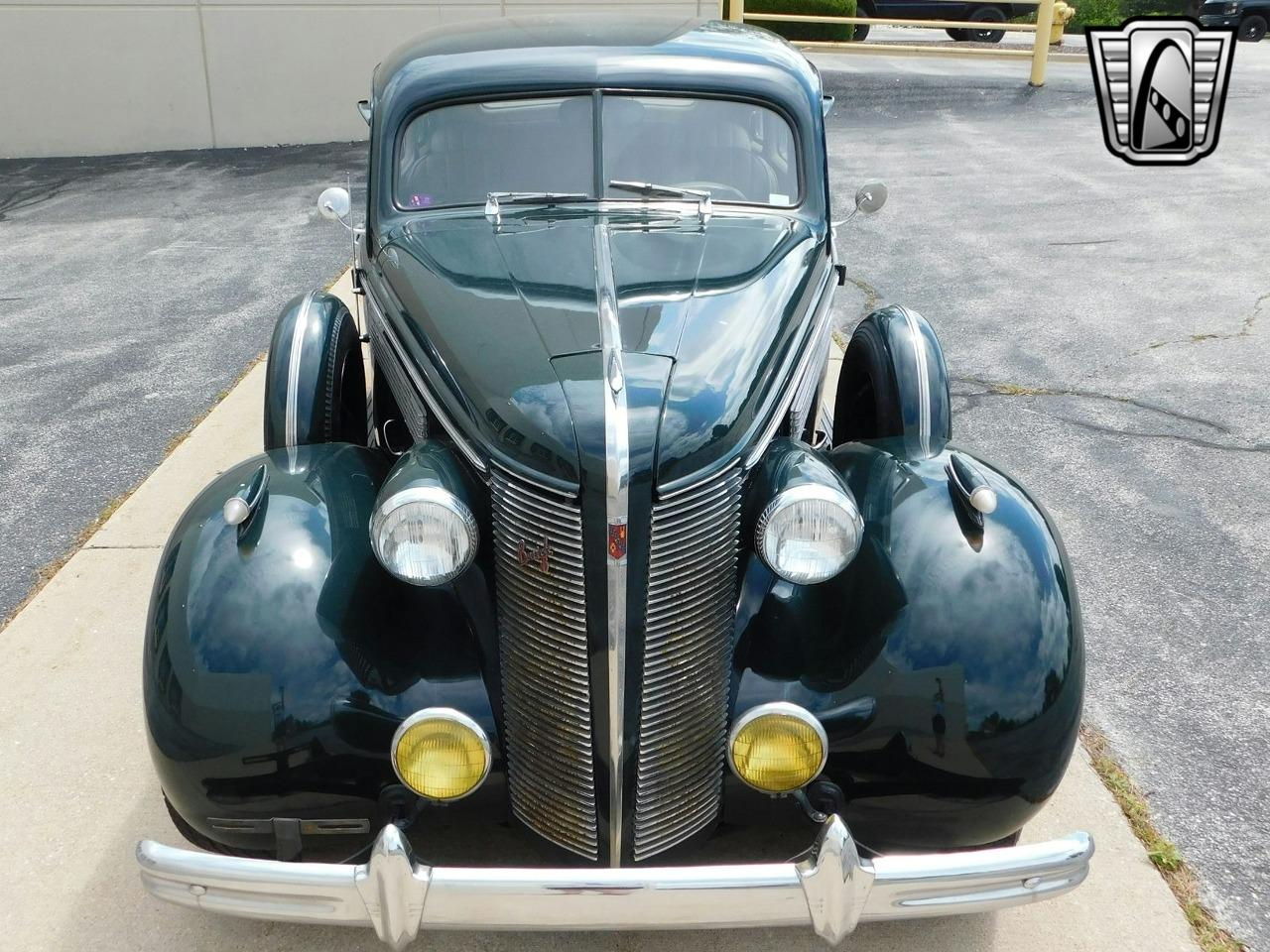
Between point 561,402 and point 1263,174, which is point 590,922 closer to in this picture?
point 561,402

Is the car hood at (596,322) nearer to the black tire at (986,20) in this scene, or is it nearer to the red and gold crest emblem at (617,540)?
the red and gold crest emblem at (617,540)

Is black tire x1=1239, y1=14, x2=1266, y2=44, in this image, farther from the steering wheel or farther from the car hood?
the car hood

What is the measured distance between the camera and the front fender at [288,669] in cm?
233

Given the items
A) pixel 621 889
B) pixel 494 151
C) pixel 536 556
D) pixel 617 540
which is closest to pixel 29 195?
pixel 494 151

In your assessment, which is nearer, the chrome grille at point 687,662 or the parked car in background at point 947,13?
the chrome grille at point 687,662

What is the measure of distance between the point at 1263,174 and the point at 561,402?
10.9 metres

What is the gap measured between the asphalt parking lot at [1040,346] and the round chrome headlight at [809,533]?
991 mm

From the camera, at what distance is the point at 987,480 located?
2750 mm

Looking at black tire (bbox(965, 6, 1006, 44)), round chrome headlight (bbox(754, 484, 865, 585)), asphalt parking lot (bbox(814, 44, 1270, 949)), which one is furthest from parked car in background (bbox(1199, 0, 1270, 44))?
round chrome headlight (bbox(754, 484, 865, 585))

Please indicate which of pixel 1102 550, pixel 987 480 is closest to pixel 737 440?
pixel 987 480

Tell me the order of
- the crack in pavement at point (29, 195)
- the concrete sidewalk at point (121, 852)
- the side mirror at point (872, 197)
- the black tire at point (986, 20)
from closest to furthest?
1. the concrete sidewalk at point (121, 852)
2. the side mirror at point (872, 197)
3. the crack in pavement at point (29, 195)
4. the black tire at point (986, 20)

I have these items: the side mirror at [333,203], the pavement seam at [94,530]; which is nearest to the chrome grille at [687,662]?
the side mirror at [333,203]

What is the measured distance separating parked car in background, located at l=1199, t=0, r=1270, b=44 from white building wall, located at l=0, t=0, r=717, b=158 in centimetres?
1575

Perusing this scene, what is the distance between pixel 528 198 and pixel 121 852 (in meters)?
2.13
